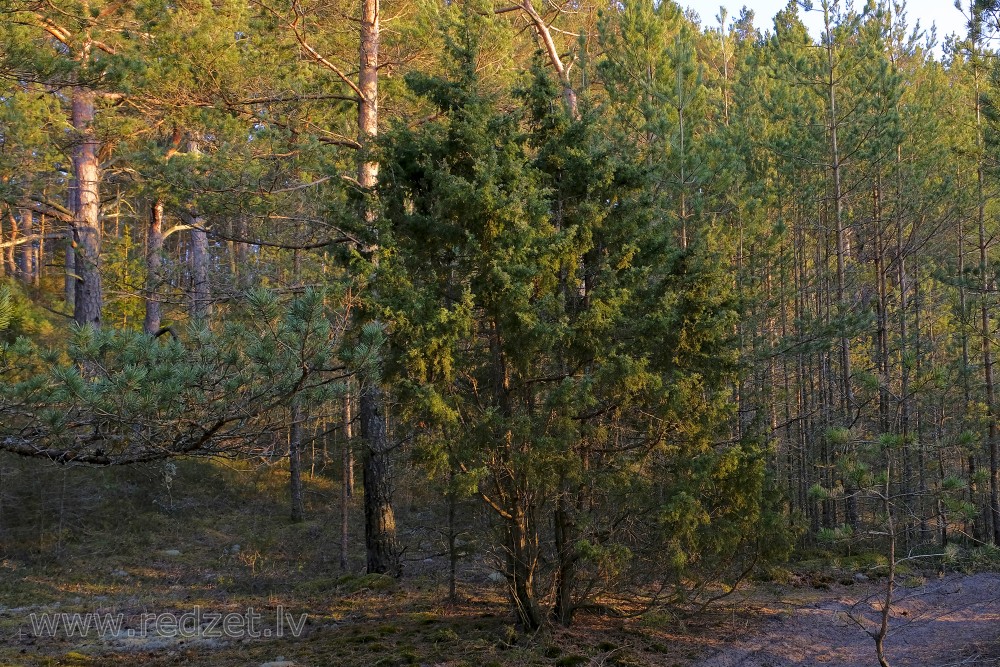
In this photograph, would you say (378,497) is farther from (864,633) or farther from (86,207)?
(86,207)

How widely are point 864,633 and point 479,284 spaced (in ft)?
20.8

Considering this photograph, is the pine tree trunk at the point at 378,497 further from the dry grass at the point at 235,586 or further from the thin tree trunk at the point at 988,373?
the thin tree trunk at the point at 988,373

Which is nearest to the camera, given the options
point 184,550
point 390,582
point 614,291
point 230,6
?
point 614,291

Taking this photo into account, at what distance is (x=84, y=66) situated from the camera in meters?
8.77

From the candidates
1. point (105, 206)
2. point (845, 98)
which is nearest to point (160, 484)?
→ point (105, 206)

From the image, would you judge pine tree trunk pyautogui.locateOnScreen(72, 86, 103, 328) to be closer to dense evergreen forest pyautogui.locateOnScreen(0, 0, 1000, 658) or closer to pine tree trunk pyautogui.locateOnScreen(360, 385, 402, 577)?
dense evergreen forest pyautogui.locateOnScreen(0, 0, 1000, 658)

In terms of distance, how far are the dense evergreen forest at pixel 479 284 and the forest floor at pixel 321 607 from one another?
1.60 ft

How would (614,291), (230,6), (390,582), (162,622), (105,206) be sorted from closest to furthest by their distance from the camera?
(614,291) < (162,622) < (390,582) < (230,6) < (105,206)

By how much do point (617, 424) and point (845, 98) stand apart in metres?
10.4

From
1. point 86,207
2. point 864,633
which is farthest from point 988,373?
point 86,207

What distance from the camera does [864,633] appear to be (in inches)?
349

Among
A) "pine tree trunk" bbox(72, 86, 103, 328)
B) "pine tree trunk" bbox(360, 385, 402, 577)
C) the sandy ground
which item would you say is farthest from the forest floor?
"pine tree trunk" bbox(72, 86, 103, 328)

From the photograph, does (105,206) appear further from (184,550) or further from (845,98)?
(845,98)

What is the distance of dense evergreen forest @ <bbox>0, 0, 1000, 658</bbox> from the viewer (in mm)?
5422
